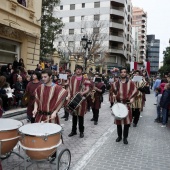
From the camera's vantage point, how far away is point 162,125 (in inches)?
349

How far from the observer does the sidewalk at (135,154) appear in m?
4.85

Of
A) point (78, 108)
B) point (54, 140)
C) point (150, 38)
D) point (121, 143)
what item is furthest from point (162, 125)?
point (150, 38)

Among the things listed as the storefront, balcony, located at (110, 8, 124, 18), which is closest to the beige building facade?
the storefront

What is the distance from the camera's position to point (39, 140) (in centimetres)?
359

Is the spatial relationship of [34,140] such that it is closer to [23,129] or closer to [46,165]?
[23,129]

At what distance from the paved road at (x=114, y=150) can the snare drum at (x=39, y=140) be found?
82 cm

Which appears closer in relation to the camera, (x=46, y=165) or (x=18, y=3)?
(x=46, y=165)

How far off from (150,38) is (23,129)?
14691 centimetres

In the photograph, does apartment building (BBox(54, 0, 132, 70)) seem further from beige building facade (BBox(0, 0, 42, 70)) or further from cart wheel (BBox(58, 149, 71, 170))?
cart wheel (BBox(58, 149, 71, 170))

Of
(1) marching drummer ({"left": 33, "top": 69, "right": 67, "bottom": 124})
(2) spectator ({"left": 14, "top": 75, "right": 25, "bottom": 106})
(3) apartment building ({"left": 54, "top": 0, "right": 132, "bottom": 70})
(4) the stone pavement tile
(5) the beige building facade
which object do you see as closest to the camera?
(1) marching drummer ({"left": 33, "top": 69, "right": 67, "bottom": 124})

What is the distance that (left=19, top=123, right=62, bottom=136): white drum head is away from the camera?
365 cm

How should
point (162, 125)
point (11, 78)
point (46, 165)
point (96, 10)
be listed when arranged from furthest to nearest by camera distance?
point (96, 10) → point (11, 78) → point (162, 125) → point (46, 165)

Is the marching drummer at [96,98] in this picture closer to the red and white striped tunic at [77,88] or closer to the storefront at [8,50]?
the red and white striped tunic at [77,88]

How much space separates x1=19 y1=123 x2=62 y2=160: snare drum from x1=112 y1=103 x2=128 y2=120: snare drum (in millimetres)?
2401
